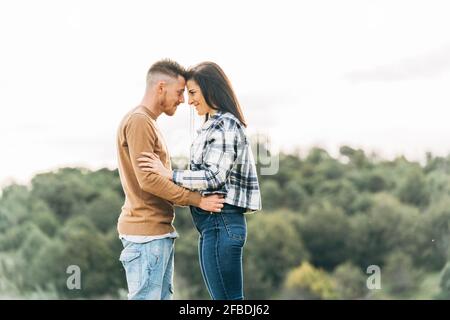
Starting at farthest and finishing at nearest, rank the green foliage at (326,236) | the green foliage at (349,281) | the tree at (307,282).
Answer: the green foliage at (326,236)
the tree at (307,282)
the green foliage at (349,281)

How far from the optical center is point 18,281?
20156mm

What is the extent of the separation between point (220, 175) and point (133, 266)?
0.50 meters

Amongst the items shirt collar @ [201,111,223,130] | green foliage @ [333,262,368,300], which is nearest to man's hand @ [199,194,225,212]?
shirt collar @ [201,111,223,130]

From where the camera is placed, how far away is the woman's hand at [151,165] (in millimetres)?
3186

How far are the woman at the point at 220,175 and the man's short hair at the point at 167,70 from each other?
0.28ft

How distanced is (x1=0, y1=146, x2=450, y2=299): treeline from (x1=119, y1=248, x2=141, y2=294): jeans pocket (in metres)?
17.0

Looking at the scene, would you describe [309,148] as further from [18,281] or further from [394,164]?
[18,281]

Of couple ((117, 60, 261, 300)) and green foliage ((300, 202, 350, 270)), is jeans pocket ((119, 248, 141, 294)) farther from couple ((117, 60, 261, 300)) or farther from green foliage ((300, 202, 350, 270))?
green foliage ((300, 202, 350, 270))

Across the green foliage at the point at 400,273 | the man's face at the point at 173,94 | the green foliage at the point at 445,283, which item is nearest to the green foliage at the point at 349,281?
the green foliage at the point at 400,273

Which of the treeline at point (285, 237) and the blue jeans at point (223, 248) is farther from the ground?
the blue jeans at point (223, 248)

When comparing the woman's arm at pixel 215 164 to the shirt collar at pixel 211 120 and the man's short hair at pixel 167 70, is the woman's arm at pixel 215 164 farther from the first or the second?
the man's short hair at pixel 167 70

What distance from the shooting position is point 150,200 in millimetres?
3254

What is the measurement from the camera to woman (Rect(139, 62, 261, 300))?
10.3 feet
